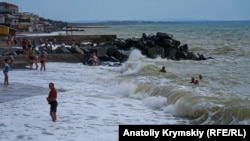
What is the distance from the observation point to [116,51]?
3409 centimetres

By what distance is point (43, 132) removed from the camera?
1091cm

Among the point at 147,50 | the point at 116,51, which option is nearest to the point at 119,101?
the point at 116,51

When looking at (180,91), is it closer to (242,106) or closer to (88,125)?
(242,106)

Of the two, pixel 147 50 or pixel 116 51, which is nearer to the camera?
pixel 116 51

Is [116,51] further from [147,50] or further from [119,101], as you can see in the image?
[119,101]

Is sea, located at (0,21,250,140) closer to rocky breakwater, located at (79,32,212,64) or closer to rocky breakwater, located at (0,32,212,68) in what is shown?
rocky breakwater, located at (0,32,212,68)

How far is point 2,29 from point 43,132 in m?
39.8

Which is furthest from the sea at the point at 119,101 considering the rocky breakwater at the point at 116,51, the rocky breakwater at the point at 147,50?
the rocky breakwater at the point at 147,50

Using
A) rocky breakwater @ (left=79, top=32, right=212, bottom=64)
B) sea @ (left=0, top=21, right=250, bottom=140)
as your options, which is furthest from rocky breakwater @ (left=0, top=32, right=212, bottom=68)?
sea @ (left=0, top=21, right=250, bottom=140)

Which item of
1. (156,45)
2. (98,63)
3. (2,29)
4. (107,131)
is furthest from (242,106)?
(2,29)

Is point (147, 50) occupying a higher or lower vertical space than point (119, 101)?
higher

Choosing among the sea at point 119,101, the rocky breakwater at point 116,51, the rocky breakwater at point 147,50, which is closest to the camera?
the sea at point 119,101

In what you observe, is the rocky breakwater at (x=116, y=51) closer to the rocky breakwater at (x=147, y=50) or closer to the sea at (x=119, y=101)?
the rocky breakwater at (x=147, y=50)

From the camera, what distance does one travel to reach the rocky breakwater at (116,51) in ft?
102
